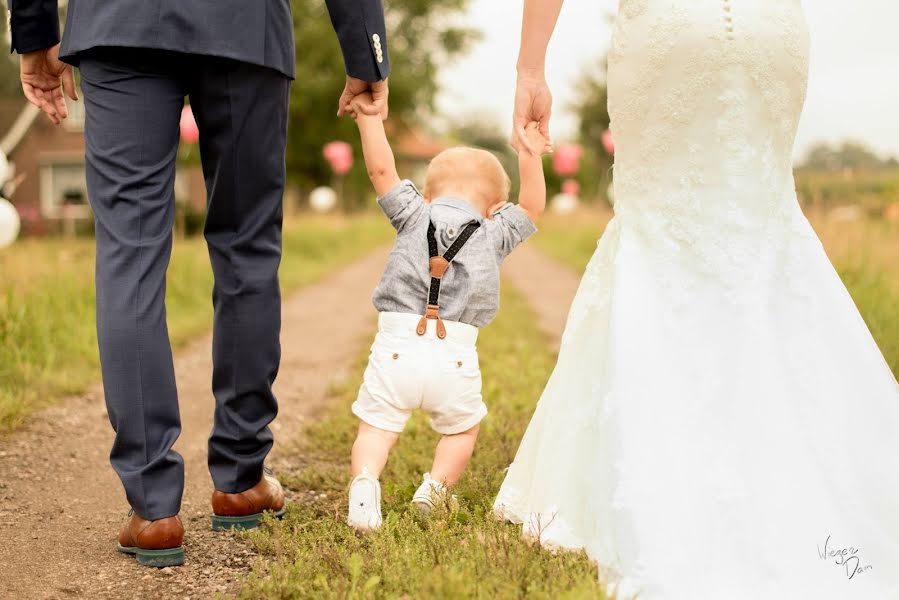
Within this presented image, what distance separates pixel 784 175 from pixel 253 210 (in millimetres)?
1476

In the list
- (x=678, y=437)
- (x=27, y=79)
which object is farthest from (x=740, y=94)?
(x=27, y=79)

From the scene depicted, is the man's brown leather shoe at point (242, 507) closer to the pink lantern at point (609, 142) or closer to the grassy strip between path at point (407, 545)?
the grassy strip between path at point (407, 545)

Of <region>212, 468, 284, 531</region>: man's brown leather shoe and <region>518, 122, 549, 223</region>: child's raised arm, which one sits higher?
<region>518, 122, 549, 223</region>: child's raised arm

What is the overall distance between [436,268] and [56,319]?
3.64m

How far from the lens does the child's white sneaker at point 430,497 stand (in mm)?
2832

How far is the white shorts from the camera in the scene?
2830mm

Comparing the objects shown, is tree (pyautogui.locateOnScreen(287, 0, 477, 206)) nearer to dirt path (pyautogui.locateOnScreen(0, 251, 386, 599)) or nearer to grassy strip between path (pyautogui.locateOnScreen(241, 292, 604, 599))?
dirt path (pyautogui.locateOnScreen(0, 251, 386, 599))

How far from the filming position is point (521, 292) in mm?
10055

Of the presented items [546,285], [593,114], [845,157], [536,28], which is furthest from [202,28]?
[593,114]

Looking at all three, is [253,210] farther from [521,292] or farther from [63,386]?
[521,292]

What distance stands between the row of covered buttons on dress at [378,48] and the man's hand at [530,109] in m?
0.43

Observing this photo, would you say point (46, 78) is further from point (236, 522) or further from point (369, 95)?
point (236, 522)
